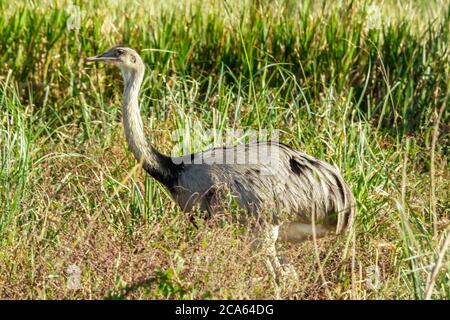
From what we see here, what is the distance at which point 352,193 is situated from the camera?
20.2 ft

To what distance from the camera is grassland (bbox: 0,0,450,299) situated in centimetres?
501

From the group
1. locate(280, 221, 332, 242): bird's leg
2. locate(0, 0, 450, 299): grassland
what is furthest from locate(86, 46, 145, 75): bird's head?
locate(280, 221, 332, 242): bird's leg

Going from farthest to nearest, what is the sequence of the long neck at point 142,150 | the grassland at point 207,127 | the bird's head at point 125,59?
the bird's head at point 125,59 → the long neck at point 142,150 → the grassland at point 207,127

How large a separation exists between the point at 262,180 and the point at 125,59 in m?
1.18

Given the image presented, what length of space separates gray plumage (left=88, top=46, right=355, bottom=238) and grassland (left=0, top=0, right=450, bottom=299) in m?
0.17

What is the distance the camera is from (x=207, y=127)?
7328mm

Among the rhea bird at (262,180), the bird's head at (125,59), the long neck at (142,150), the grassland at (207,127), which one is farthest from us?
the bird's head at (125,59)

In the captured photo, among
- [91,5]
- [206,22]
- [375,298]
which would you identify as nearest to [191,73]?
[206,22]

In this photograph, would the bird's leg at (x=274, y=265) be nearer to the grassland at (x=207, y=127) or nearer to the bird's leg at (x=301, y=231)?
the grassland at (x=207, y=127)

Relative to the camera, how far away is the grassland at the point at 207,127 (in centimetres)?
501

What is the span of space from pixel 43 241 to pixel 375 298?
188 centimetres

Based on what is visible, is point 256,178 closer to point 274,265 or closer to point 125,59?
point 274,265

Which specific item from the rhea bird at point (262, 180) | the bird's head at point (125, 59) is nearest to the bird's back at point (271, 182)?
the rhea bird at point (262, 180)

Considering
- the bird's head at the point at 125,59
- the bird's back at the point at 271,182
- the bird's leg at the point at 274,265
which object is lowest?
the bird's leg at the point at 274,265
